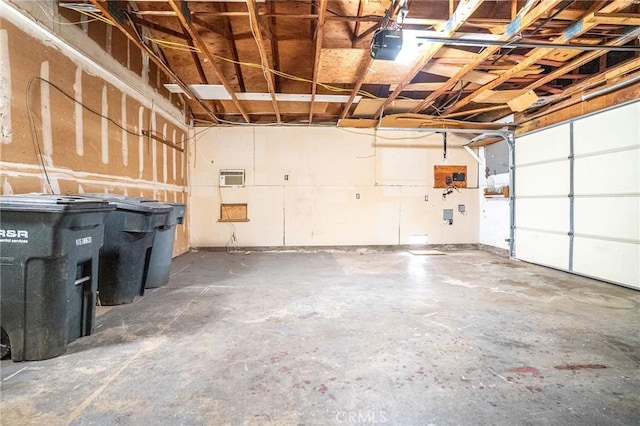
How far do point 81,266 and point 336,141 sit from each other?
18.0ft

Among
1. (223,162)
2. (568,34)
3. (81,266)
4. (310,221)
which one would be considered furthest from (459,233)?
(81,266)

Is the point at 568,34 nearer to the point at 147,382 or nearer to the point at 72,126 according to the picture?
the point at 147,382

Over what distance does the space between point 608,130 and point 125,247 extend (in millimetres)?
6142

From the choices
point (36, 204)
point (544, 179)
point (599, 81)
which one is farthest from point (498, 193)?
point (36, 204)

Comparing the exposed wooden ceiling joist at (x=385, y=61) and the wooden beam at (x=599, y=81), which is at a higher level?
the exposed wooden ceiling joist at (x=385, y=61)

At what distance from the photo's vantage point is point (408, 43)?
3.11 metres

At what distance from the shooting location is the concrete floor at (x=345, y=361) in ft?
4.70

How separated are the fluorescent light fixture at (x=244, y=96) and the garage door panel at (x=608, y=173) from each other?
369cm

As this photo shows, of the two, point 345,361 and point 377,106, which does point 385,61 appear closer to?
point 377,106

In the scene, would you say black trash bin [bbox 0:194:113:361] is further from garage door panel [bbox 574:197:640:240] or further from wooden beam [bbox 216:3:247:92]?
garage door panel [bbox 574:197:640:240]

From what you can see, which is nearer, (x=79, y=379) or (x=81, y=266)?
(x=79, y=379)

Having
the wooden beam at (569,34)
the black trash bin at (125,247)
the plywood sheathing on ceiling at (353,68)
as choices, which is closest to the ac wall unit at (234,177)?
the plywood sheathing on ceiling at (353,68)

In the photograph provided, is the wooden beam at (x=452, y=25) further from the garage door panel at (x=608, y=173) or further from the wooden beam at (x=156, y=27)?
the wooden beam at (x=156, y=27)

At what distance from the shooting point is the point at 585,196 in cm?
426
